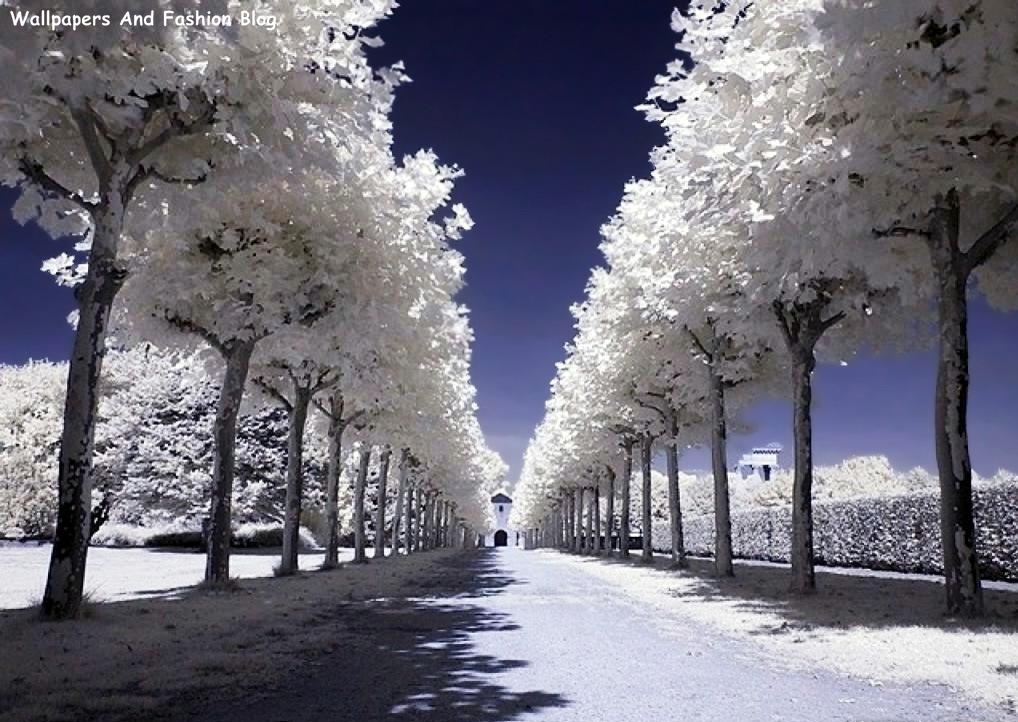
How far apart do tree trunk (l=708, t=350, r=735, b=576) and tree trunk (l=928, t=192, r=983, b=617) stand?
8.72 m

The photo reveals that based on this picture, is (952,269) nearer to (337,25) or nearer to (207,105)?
(337,25)

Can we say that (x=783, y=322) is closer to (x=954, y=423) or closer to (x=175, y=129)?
(x=954, y=423)

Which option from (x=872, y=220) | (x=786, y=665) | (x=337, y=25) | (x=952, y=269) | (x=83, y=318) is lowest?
(x=786, y=665)

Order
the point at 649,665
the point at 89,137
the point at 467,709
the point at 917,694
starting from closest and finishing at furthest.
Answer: the point at 467,709 < the point at 917,694 < the point at 649,665 < the point at 89,137

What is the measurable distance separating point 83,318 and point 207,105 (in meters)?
3.00

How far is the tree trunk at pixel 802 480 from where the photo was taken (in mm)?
14227

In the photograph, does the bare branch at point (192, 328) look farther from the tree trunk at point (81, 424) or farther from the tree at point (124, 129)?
the tree trunk at point (81, 424)

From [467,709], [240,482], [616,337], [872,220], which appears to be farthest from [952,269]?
[240,482]

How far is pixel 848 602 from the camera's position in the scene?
12531 millimetres

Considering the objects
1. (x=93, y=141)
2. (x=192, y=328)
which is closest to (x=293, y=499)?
(x=192, y=328)

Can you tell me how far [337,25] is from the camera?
10.3 metres

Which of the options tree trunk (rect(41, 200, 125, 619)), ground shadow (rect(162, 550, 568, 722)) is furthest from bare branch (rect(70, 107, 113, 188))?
ground shadow (rect(162, 550, 568, 722))

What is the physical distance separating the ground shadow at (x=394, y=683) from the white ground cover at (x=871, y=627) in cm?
312

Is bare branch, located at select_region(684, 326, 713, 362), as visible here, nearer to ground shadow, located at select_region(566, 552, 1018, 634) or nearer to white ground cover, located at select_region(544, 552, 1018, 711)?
ground shadow, located at select_region(566, 552, 1018, 634)
